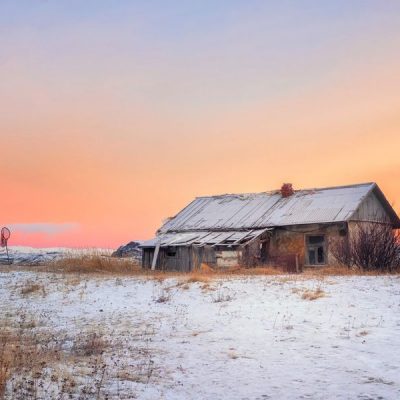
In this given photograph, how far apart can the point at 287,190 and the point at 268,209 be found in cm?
220

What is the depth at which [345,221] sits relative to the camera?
2278 centimetres

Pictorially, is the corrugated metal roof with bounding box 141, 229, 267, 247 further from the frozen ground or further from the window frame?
the frozen ground

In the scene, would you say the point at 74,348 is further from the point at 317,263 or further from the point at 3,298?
the point at 317,263

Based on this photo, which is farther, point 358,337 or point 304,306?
point 304,306

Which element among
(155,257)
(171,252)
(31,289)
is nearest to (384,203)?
(171,252)

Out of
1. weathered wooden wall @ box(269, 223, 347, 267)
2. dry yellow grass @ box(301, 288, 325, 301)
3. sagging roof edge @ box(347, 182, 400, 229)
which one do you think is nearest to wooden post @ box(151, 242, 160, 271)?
weathered wooden wall @ box(269, 223, 347, 267)

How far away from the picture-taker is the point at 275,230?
84.2 feet

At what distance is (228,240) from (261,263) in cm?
205

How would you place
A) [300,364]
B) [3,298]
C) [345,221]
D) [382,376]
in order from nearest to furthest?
1. [382,376]
2. [300,364]
3. [3,298]
4. [345,221]

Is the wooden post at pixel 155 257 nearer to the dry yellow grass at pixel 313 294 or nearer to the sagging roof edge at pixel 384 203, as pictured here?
the sagging roof edge at pixel 384 203

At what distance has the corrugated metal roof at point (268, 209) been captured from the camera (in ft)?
80.3

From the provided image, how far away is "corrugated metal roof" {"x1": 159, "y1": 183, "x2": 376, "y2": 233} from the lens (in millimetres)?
24484

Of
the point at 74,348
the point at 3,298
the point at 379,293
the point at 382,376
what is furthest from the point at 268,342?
the point at 3,298

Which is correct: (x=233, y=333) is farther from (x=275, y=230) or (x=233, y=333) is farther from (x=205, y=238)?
(x=275, y=230)
